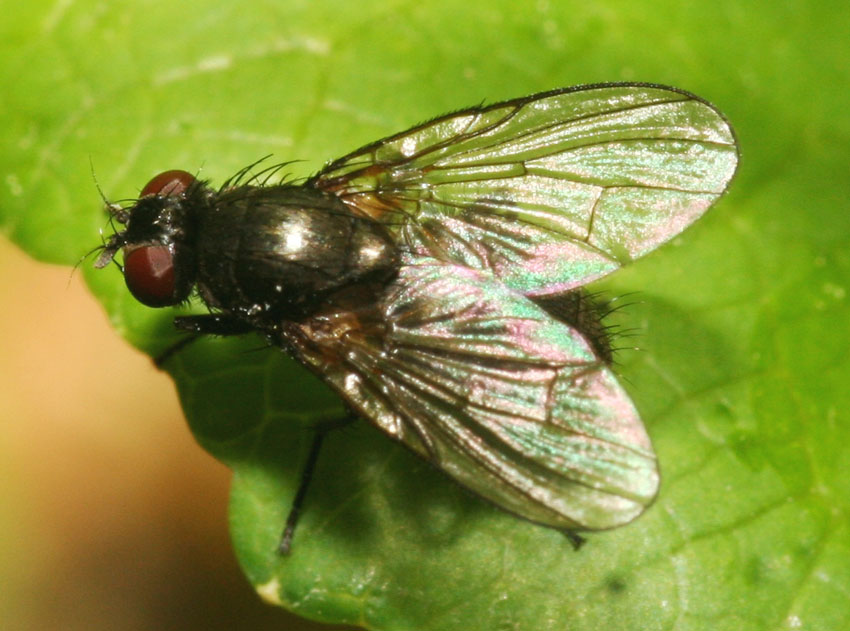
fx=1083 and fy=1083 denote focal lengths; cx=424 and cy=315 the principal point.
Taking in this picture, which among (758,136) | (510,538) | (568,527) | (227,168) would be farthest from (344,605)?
(758,136)

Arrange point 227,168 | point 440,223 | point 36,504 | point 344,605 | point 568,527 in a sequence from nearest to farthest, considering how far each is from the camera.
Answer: point 568,527, point 344,605, point 440,223, point 227,168, point 36,504

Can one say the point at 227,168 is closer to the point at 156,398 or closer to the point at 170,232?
the point at 170,232

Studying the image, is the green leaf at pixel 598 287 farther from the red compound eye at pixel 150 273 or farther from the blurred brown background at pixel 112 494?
the blurred brown background at pixel 112 494

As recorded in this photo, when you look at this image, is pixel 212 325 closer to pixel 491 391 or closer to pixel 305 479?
pixel 305 479

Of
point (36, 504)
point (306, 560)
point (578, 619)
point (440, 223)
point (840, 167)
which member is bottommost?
point (36, 504)

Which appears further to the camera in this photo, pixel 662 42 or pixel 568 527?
pixel 662 42

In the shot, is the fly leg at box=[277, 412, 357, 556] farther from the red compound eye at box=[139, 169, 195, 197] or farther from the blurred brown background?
the blurred brown background

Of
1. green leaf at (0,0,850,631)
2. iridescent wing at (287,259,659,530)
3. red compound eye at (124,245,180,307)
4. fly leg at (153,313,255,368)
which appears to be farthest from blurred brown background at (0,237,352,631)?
iridescent wing at (287,259,659,530)

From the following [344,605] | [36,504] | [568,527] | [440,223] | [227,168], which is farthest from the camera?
[36,504]
